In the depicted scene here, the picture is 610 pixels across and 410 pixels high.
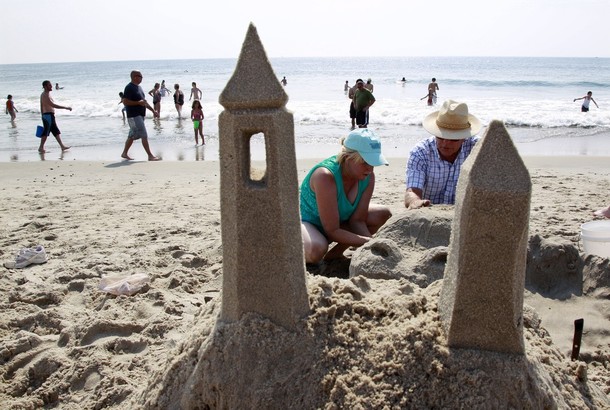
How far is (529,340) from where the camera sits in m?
2.32

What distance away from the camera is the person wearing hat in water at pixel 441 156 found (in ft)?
13.1

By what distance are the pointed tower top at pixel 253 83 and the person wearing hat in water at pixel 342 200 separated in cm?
152

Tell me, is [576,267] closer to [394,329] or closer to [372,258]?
[372,258]

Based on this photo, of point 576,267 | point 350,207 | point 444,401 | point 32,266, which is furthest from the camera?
point 32,266

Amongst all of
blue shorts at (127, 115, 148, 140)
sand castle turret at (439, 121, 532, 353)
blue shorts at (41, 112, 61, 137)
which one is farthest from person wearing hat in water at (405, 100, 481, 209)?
blue shorts at (41, 112, 61, 137)

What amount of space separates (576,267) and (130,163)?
777 centimetres

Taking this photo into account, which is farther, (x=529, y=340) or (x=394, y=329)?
(x=529, y=340)

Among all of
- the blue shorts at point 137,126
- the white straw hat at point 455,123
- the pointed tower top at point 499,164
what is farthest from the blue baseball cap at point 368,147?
the blue shorts at point 137,126

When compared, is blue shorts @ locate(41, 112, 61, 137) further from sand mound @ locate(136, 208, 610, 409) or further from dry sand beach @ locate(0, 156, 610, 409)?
sand mound @ locate(136, 208, 610, 409)

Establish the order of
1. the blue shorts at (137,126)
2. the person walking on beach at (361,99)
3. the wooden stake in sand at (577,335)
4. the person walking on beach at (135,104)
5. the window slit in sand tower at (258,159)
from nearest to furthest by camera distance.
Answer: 1. the window slit in sand tower at (258,159)
2. the wooden stake in sand at (577,335)
3. the person walking on beach at (135,104)
4. the blue shorts at (137,126)
5. the person walking on beach at (361,99)

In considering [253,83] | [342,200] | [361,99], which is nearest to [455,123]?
[342,200]

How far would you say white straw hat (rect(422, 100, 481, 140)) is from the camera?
155 inches

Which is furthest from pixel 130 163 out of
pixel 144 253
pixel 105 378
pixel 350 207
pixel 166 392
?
pixel 166 392

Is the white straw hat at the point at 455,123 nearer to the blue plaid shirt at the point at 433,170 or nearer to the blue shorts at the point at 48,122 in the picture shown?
the blue plaid shirt at the point at 433,170
